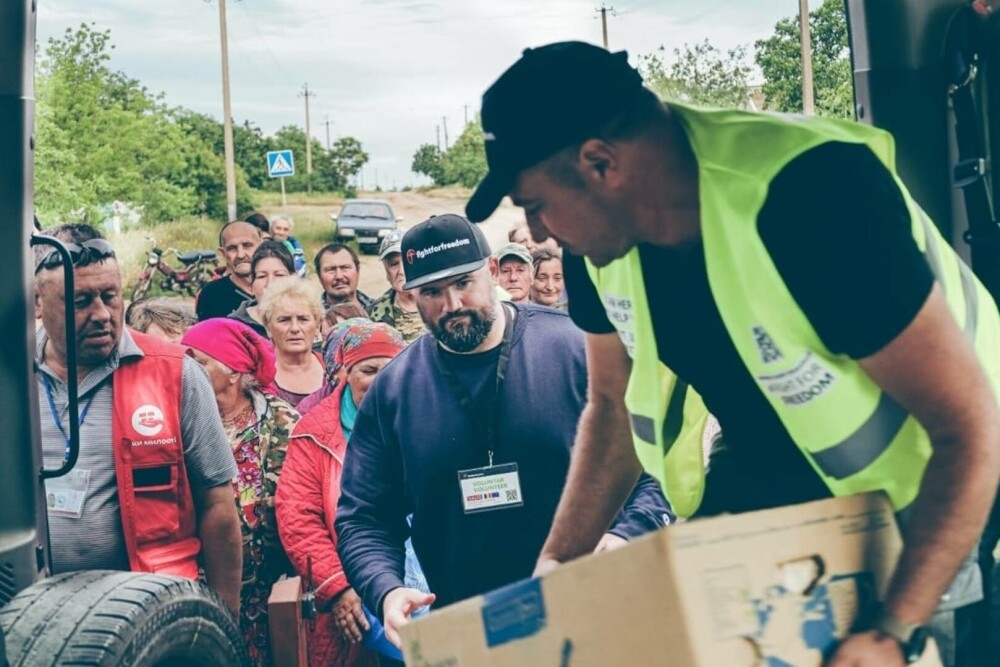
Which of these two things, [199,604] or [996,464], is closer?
[996,464]

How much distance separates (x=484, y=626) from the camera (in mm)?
1855

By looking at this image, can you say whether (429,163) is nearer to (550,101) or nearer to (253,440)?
(550,101)

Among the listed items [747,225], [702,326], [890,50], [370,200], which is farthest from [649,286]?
[370,200]

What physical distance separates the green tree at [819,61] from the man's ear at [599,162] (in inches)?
40.4

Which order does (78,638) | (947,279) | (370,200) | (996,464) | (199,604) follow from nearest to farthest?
(996,464)
(947,279)
(78,638)
(199,604)
(370,200)

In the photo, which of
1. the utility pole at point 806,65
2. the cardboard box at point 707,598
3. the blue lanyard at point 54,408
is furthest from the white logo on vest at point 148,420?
the cardboard box at point 707,598

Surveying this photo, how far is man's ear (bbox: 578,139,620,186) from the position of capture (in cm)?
204

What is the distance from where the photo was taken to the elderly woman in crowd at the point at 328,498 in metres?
4.45

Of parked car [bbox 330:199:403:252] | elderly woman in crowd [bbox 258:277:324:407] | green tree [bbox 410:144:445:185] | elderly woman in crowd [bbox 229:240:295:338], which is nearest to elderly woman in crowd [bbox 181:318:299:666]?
elderly woman in crowd [bbox 258:277:324:407]

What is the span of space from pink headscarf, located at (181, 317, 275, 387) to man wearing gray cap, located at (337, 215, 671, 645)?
156cm

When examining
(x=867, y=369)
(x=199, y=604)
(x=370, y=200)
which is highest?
(x=370, y=200)

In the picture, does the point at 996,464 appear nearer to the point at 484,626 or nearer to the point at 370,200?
the point at 484,626

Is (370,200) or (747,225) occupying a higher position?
(370,200)

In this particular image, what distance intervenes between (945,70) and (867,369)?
1.07m
